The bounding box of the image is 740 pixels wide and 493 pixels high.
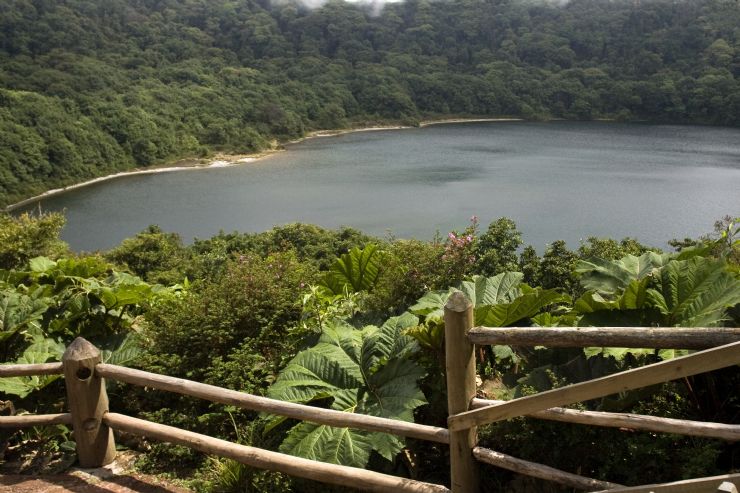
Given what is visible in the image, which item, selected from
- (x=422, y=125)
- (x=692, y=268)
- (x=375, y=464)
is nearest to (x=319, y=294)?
(x=375, y=464)

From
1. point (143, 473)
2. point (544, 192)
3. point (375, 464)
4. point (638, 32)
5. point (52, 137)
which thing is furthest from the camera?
point (638, 32)

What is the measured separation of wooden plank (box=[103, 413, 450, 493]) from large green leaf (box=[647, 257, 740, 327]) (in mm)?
1122

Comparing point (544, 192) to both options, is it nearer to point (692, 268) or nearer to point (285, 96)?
point (692, 268)

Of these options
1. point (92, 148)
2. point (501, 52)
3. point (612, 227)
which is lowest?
point (612, 227)

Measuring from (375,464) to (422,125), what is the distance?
286ft

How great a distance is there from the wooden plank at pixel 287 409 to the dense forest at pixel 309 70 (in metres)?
51.9

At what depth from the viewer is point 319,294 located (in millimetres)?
4332

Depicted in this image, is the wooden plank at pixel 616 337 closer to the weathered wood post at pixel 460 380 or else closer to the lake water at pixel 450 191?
the weathered wood post at pixel 460 380

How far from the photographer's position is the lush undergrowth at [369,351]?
2420mm

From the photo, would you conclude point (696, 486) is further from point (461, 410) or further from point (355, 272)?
point (355, 272)

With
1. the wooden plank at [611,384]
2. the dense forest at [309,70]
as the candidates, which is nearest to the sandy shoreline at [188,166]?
the dense forest at [309,70]

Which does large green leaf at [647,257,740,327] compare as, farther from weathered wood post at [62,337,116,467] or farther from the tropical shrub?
the tropical shrub

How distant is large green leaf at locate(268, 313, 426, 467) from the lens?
8.87ft

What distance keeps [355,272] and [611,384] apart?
10.3 ft
